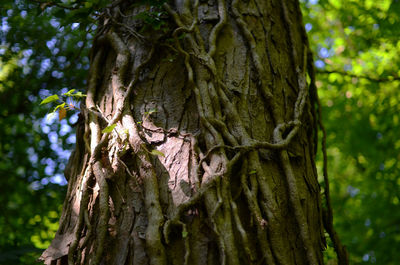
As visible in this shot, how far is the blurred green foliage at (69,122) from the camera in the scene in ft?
9.81

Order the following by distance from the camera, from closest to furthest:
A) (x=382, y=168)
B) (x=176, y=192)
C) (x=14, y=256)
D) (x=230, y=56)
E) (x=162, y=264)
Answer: (x=14, y=256), (x=162, y=264), (x=176, y=192), (x=230, y=56), (x=382, y=168)

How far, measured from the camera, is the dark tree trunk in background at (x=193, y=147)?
1.31m

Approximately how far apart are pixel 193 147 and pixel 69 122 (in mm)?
2373

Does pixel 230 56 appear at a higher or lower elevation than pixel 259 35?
lower

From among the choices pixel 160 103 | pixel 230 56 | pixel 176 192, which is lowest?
pixel 176 192

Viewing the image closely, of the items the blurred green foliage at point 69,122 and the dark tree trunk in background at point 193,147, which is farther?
the blurred green foliage at point 69,122

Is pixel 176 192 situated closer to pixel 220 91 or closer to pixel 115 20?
pixel 220 91

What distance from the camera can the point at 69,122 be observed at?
11.3ft

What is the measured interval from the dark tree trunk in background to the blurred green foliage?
2.85 feet

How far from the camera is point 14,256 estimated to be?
1.01 meters

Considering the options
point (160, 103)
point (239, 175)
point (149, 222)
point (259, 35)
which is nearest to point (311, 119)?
point (259, 35)

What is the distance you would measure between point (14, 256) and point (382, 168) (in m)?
4.55

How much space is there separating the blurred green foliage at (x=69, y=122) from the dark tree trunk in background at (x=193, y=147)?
0.87 meters

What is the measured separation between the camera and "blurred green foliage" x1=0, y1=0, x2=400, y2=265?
2.99 metres
